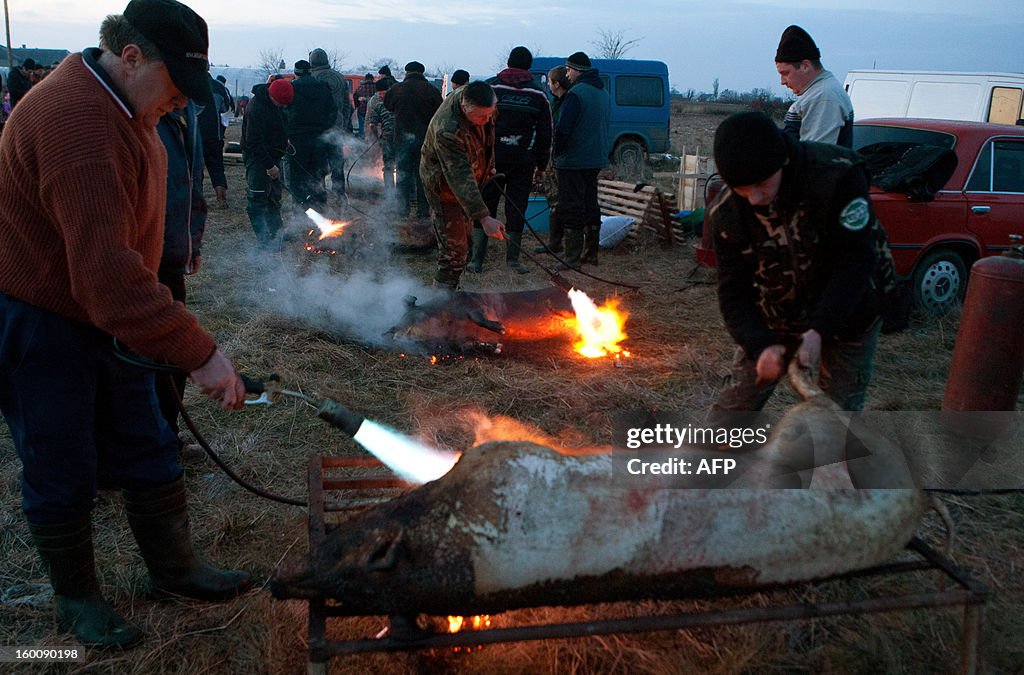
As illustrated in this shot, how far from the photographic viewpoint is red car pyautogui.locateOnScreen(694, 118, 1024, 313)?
6133 millimetres

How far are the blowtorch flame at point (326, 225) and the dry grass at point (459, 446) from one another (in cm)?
110

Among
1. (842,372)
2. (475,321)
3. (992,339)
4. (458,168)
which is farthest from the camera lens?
(458,168)

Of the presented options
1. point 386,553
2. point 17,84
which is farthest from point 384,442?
point 17,84

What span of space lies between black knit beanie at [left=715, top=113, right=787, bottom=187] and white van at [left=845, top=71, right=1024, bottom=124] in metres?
10.1

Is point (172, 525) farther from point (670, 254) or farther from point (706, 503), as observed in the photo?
point (670, 254)

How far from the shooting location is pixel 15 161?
6.95ft

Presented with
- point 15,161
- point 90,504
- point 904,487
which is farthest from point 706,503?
point 15,161

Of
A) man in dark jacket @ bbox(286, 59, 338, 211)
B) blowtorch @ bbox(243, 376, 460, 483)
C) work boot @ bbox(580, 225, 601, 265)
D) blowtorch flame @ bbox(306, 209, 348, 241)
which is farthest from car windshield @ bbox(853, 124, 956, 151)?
man in dark jacket @ bbox(286, 59, 338, 211)

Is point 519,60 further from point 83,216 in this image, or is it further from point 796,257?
point 83,216

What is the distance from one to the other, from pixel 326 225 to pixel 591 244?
11.6 ft

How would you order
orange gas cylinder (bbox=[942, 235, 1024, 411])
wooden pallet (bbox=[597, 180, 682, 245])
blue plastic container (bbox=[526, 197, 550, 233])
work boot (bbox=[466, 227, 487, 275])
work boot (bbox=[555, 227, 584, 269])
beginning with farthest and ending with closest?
wooden pallet (bbox=[597, 180, 682, 245]) < blue plastic container (bbox=[526, 197, 550, 233]) < work boot (bbox=[555, 227, 584, 269]) < work boot (bbox=[466, 227, 487, 275]) < orange gas cylinder (bbox=[942, 235, 1024, 411])

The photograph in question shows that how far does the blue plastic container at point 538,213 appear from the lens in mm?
9742

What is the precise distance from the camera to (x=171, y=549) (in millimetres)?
2779

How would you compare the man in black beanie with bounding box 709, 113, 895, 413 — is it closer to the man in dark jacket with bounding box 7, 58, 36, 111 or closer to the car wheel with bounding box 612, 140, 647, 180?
the man in dark jacket with bounding box 7, 58, 36, 111
